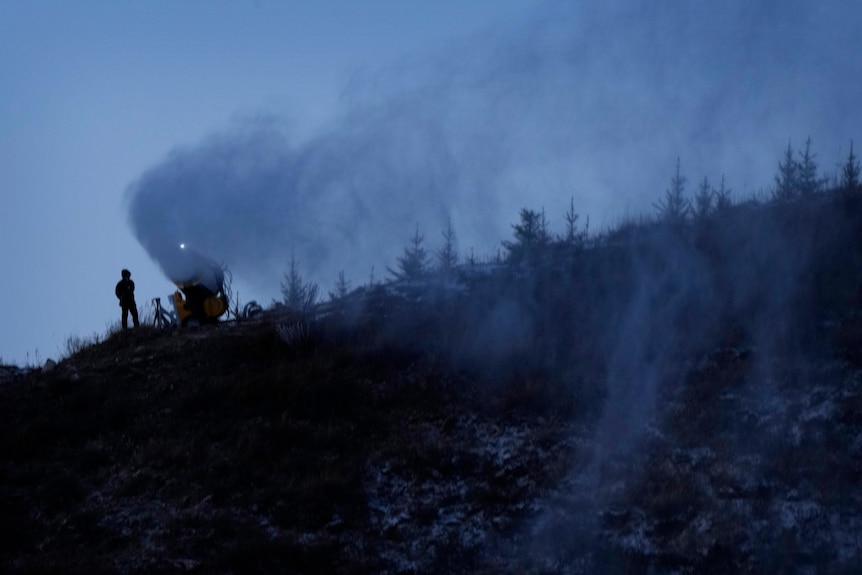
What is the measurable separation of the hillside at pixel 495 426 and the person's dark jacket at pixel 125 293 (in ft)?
6.66

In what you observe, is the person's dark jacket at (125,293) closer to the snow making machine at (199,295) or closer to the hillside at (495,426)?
the snow making machine at (199,295)

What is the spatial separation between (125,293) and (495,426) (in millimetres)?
10553

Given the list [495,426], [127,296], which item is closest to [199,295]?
[127,296]

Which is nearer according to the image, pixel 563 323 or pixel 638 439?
pixel 638 439

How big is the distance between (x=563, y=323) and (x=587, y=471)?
16.7 feet

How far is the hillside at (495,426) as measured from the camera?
34.2 ft

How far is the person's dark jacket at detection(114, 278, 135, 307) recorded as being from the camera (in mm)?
21047

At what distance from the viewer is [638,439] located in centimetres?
1266

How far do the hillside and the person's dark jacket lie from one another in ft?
6.66

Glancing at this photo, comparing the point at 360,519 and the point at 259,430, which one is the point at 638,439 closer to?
the point at 360,519

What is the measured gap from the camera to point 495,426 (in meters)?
13.8

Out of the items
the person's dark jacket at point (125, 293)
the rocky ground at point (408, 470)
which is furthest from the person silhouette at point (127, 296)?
the rocky ground at point (408, 470)

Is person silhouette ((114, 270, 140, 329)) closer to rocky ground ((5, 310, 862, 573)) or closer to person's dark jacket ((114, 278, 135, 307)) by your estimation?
person's dark jacket ((114, 278, 135, 307))

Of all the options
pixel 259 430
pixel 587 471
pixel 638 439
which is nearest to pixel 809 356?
pixel 638 439
